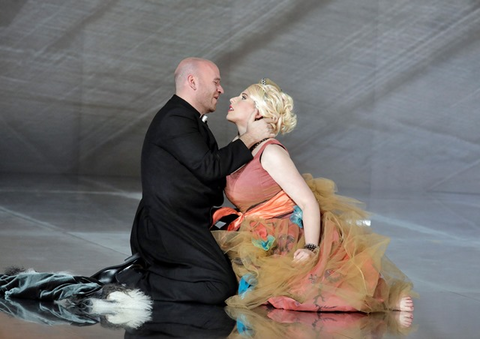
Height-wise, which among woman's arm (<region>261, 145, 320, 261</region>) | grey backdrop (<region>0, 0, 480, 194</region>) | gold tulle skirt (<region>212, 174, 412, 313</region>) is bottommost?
grey backdrop (<region>0, 0, 480, 194</region>)

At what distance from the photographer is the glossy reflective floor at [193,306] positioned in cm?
310

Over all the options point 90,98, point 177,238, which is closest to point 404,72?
point 90,98

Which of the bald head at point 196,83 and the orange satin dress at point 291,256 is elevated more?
the bald head at point 196,83

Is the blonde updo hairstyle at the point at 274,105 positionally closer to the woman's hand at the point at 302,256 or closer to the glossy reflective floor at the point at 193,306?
the woman's hand at the point at 302,256

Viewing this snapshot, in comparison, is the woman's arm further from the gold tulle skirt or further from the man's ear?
the man's ear

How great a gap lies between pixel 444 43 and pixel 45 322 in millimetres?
8580

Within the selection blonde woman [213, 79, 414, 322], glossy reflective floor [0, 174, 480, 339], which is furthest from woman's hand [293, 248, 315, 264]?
glossy reflective floor [0, 174, 480, 339]

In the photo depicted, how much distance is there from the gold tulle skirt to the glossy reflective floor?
67mm

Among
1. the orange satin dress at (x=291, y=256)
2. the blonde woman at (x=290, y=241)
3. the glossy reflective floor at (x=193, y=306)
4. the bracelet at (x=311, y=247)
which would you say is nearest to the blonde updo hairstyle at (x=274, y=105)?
the blonde woman at (x=290, y=241)

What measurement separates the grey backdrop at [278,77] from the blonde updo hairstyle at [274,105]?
663 centimetres

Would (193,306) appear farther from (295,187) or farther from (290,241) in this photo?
(295,187)

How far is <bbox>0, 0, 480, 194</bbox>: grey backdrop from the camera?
390 inches

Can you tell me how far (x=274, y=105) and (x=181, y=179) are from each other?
1.63ft

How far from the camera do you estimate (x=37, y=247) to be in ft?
16.0
